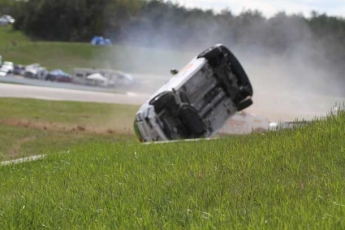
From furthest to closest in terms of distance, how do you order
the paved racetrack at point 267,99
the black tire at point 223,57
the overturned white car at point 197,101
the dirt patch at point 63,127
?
the paved racetrack at point 267,99
the dirt patch at point 63,127
the black tire at point 223,57
the overturned white car at point 197,101

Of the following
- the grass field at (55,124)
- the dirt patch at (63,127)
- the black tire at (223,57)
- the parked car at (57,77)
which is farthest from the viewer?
the parked car at (57,77)

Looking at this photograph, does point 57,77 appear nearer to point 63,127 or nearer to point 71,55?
point 71,55

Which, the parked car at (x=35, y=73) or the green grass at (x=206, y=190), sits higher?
the green grass at (x=206, y=190)

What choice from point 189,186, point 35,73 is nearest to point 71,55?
point 35,73

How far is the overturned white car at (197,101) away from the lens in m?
17.5

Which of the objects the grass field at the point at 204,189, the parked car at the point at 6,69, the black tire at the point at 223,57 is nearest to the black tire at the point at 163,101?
the black tire at the point at 223,57

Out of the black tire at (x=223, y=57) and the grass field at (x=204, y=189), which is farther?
the black tire at (x=223, y=57)

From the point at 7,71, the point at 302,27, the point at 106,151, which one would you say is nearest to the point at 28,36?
the point at 7,71

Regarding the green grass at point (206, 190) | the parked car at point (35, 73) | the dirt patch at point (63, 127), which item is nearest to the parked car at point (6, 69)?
the parked car at point (35, 73)

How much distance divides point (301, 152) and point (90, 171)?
2.74 m

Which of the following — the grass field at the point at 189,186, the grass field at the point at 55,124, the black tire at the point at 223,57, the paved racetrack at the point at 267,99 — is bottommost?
the paved racetrack at the point at 267,99

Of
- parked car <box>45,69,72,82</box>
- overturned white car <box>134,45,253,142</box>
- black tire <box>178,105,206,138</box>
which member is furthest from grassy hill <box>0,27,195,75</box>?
black tire <box>178,105,206,138</box>

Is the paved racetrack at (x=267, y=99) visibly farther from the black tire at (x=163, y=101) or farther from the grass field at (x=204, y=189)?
the grass field at (x=204, y=189)

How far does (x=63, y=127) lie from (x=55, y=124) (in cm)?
67
